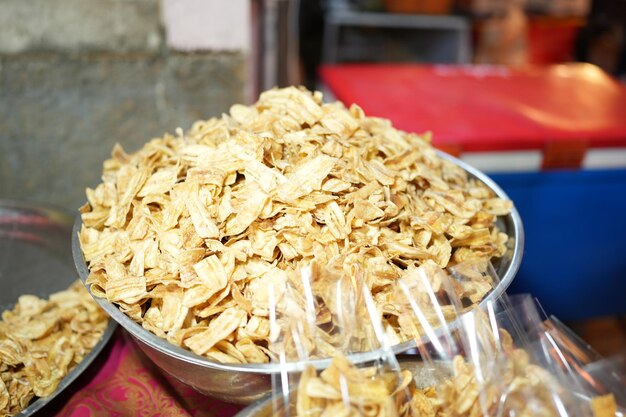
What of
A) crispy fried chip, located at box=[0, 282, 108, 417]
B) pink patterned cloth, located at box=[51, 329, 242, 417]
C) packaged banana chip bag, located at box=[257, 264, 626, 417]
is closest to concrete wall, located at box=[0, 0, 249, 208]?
crispy fried chip, located at box=[0, 282, 108, 417]

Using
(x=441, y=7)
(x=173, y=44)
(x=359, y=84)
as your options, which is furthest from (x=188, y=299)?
(x=441, y=7)

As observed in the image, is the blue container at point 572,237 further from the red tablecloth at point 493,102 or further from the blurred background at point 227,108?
the red tablecloth at point 493,102

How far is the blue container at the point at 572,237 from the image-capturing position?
1.98m

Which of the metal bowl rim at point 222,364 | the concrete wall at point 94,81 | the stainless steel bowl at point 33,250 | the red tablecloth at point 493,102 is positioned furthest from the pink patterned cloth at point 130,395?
the red tablecloth at point 493,102

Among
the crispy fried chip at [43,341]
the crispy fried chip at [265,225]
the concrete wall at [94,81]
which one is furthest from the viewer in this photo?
the concrete wall at [94,81]

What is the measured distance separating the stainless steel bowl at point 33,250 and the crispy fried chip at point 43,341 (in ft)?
0.24

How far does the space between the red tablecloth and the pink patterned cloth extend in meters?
1.28

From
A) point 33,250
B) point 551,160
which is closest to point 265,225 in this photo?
point 33,250

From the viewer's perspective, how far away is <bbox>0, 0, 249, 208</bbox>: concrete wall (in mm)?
1815

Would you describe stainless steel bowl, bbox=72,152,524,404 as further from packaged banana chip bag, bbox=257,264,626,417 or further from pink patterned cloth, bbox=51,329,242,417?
pink patterned cloth, bbox=51,329,242,417

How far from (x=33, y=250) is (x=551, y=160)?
1.82 m

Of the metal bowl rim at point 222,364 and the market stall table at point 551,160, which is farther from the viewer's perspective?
the market stall table at point 551,160

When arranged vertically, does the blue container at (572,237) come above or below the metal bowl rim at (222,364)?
below

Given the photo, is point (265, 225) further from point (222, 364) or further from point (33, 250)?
point (33, 250)
